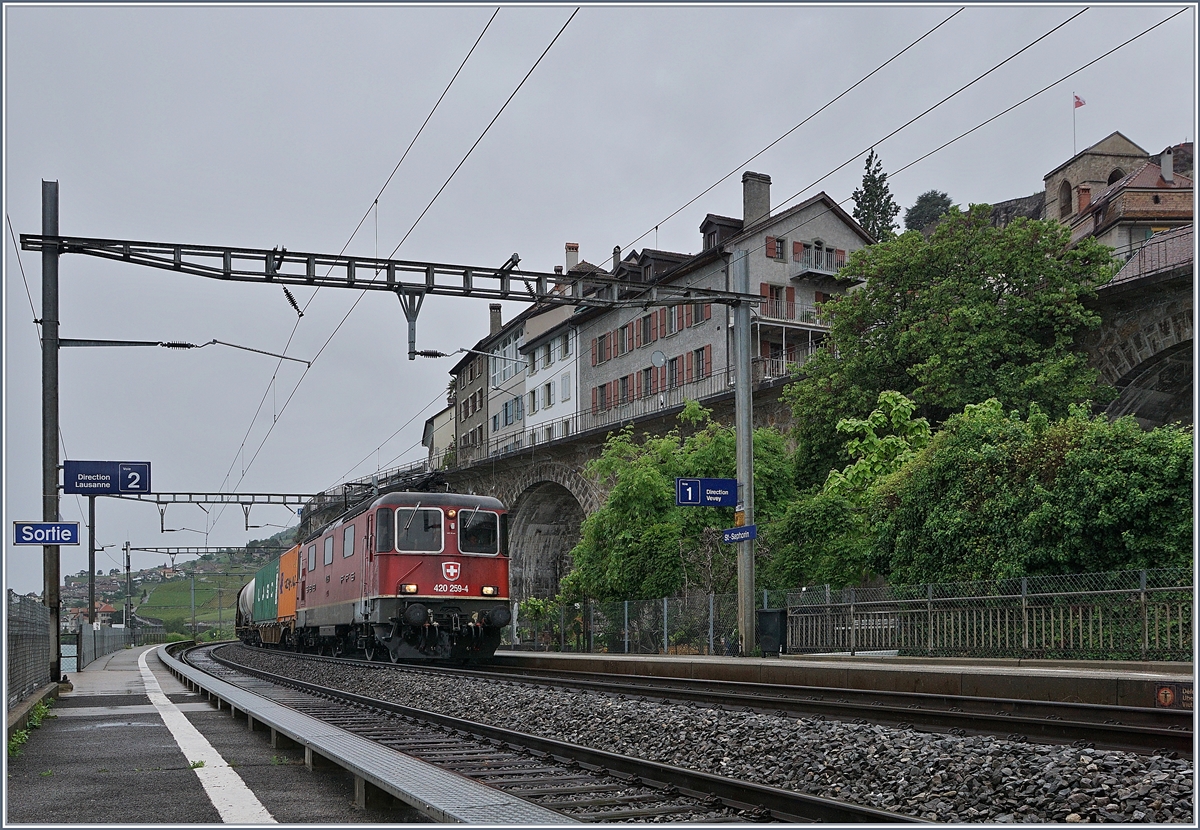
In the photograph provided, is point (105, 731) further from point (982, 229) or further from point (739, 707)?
point (982, 229)

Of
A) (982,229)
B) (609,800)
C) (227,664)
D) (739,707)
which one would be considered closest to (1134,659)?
(739,707)

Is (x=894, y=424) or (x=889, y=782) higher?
(x=894, y=424)

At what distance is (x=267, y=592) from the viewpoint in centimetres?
4053

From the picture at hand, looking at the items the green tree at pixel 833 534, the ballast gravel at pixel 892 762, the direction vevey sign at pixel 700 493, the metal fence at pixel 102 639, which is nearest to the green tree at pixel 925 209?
the metal fence at pixel 102 639

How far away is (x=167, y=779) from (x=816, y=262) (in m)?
43.3

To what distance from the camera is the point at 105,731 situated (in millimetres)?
12727

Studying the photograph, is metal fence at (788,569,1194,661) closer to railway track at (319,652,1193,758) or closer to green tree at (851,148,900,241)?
railway track at (319,652,1193,758)

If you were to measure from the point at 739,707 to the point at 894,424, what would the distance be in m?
18.4

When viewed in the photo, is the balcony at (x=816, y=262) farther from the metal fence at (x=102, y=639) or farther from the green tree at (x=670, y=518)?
the metal fence at (x=102, y=639)

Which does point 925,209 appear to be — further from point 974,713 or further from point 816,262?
point 974,713

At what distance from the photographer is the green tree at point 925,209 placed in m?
99.6

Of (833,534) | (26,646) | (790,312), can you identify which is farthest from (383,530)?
(790,312)

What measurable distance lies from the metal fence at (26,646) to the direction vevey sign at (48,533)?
95 cm

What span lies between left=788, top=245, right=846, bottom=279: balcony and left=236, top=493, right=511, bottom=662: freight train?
27882 mm
